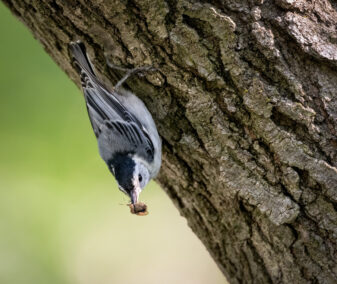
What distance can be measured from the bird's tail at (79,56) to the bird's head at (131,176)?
0.66 metres

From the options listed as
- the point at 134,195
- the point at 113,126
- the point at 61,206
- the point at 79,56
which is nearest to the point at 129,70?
the point at 79,56

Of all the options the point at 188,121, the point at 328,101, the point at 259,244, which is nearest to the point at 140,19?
the point at 188,121

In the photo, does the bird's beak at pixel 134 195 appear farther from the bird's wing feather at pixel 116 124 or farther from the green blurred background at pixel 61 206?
the green blurred background at pixel 61 206

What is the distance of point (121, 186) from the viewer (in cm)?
313

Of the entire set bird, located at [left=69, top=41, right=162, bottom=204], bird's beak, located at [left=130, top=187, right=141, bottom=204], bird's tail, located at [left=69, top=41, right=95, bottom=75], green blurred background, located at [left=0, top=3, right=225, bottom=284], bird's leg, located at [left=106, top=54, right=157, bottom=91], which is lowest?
green blurred background, located at [left=0, top=3, right=225, bottom=284]

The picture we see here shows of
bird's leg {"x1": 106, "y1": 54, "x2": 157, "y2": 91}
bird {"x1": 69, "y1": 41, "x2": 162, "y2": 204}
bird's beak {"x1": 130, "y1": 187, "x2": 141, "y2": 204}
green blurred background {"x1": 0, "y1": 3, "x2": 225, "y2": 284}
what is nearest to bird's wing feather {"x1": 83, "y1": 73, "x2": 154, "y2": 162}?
bird {"x1": 69, "y1": 41, "x2": 162, "y2": 204}

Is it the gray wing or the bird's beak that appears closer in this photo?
the bird's beak

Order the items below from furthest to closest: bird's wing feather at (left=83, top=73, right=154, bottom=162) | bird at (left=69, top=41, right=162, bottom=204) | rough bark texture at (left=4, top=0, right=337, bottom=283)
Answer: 1. bird's wing feather at (left=83, top=73, right=154, bottom=162)
2. bird at (left=69, top=41, right=162, bottom=204)
3. rough bark texture at (left=4, top=0, right=337, bottom=283)

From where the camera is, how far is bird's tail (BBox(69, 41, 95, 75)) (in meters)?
2.71

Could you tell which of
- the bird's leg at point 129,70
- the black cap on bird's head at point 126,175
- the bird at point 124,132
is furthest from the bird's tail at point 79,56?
the black cap on bird's head at point 126,175

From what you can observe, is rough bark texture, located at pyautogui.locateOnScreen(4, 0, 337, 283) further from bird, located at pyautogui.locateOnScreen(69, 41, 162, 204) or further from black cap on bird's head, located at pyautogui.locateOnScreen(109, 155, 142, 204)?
black cap on bird's head, located at pyautogui.locateOnScreen(109, 155, 142, 204)

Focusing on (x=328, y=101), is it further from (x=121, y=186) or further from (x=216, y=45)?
(x=121, y=186)

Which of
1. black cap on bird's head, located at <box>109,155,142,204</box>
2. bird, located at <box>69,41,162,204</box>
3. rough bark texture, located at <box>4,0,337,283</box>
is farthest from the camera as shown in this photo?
black cap on bird's head, located at <box>109,155,142,204</box>

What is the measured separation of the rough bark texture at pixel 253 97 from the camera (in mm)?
2375
